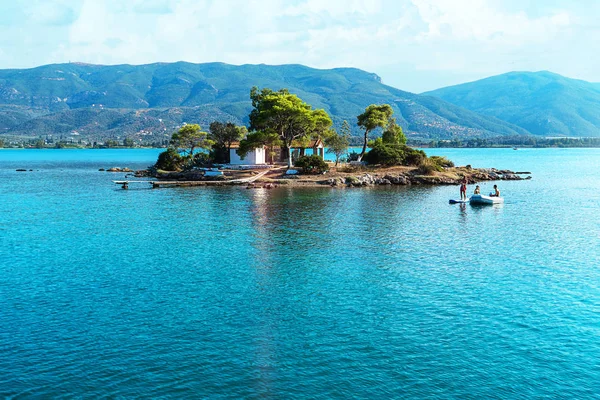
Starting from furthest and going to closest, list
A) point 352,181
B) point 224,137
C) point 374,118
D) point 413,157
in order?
point 224,137, point 374,118, point 413,157, point 352,181

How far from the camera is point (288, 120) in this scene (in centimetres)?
9038

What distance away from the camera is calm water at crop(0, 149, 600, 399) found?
62.9 ft

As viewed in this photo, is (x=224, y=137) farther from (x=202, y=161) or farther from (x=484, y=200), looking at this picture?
(x=484, y=200)

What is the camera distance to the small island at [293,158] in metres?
87.6

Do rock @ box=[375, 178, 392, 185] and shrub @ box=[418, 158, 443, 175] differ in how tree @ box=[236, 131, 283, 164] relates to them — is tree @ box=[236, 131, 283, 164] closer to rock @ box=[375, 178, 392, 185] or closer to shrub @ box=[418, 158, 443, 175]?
rock @ box=[375, 178, 392, 185]

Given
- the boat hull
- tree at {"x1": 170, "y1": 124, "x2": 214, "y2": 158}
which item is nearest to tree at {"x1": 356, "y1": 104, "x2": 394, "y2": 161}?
tree at {"x1": 170, "y1": 124, "x2": 214, "y2": 158}

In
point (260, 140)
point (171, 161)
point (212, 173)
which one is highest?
point (260, 140)

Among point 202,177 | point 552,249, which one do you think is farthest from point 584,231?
point 202,177

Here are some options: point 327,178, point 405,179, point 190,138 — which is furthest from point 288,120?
point 190,138

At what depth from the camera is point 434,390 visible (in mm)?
18406

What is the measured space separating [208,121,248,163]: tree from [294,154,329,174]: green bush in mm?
19426

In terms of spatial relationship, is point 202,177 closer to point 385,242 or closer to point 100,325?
point 385,242

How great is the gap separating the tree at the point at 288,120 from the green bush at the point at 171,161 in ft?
70.3

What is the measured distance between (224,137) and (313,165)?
23.4m
